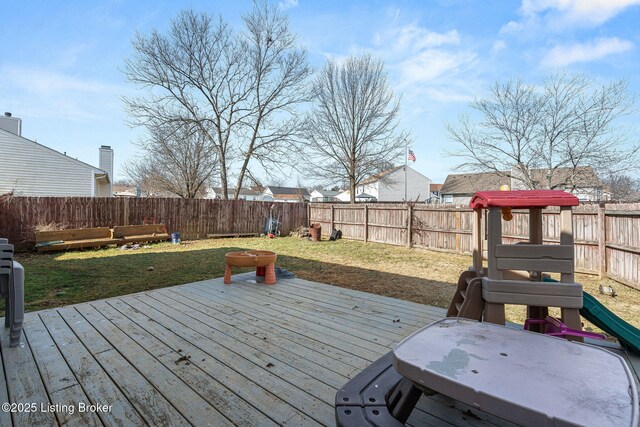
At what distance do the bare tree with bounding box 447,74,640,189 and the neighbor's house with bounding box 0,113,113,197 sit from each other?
19.3 metres

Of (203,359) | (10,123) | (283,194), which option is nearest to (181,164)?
(10,123)

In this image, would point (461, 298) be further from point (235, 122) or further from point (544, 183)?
point (235, 122)

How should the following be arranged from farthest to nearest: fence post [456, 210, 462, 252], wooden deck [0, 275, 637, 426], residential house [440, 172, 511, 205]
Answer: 1. residential house [440, 172, 511, 205]
2. fence post [456, 210, 462, 252]
3. wooden deck [0, 275, 637, 426]

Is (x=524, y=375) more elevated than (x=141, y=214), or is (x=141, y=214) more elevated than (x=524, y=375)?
(x=141, y=214)

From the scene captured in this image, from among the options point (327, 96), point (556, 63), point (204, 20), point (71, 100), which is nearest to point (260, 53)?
point (204, 20)

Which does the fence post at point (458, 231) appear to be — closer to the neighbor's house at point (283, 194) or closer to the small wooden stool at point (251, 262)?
the small wooden stool at point (251, 262)

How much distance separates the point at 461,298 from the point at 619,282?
19.5ft

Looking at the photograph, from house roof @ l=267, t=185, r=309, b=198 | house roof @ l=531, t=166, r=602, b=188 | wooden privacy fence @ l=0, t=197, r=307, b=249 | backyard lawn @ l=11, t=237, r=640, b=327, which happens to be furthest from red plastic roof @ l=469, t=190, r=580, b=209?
house roof @ l=267, t=185, r=309, b=198

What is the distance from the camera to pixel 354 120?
61.5 feet

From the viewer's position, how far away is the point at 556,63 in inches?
473

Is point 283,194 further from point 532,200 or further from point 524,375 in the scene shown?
point 524,375

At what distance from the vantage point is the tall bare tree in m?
15.1

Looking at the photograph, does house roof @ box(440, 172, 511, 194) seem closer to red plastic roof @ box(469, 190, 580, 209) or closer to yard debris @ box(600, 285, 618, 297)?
yard debris @ box(600, 285, 618, 297)

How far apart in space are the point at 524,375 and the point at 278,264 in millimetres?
6620
